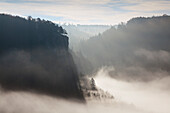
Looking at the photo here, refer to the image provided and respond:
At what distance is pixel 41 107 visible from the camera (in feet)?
625

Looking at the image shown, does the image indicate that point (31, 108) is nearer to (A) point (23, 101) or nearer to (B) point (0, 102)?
(A) point (23, 101)

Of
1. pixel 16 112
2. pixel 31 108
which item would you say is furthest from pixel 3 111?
pixel 31 108

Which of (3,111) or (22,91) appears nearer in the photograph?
(3,111)

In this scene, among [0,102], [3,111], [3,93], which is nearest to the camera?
[3,111]

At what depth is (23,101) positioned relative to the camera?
190250mm

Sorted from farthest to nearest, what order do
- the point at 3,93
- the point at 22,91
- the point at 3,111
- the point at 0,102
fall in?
1. the point at 22,91
2. the point at 3,93
3. the point at 0,102
4. the point at 3,111

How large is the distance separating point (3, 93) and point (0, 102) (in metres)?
13.6

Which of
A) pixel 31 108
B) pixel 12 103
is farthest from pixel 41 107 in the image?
pixel 12 103

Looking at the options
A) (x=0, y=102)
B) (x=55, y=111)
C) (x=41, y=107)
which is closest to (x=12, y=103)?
(x=0, y=102)

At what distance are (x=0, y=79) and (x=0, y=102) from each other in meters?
27.9

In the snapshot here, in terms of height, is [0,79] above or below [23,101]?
above

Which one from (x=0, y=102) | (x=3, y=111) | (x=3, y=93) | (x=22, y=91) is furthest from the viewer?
(x=22, y=91)

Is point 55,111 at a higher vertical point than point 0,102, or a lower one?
lower

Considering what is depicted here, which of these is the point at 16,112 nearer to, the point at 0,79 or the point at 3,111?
the point at 3,111
